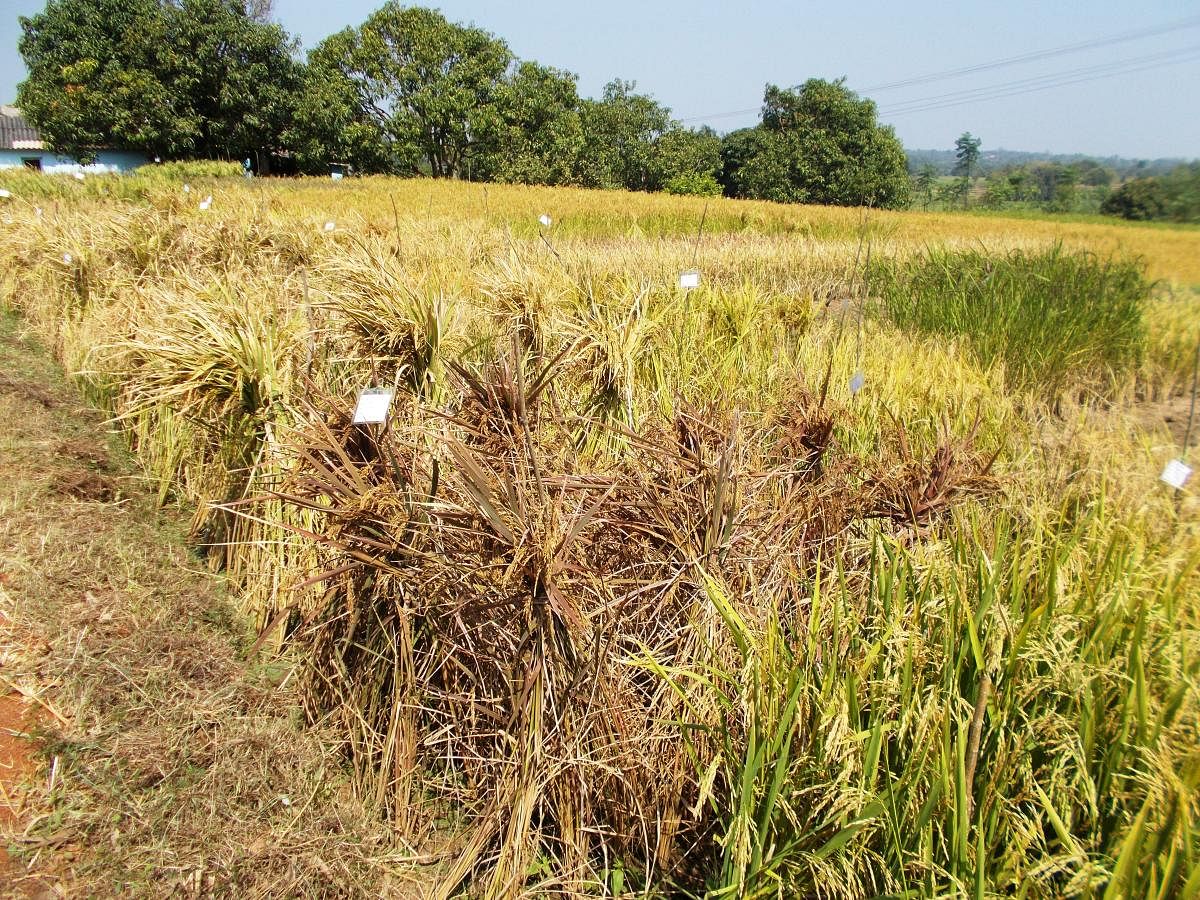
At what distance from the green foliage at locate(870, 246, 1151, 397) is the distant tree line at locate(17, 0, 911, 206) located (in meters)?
19.3

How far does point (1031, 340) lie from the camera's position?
17.1 ft

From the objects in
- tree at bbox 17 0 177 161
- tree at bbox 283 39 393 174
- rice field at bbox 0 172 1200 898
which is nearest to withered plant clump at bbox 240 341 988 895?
rice field at bbox 0 172 1200 898

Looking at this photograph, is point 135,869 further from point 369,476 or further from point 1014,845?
point 1014,845

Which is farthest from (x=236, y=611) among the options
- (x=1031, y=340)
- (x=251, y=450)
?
(x=1031, y=340)

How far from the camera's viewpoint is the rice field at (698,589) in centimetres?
159

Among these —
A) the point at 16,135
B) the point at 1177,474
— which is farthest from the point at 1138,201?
the point at 16,135

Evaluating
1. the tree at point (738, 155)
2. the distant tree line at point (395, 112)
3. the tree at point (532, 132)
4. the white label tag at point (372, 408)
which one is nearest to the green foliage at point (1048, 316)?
the white label tag at point (372, 408)

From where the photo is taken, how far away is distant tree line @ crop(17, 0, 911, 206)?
97.6 feet

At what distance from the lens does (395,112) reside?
36438 mm

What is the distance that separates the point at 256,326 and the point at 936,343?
451 centimetres

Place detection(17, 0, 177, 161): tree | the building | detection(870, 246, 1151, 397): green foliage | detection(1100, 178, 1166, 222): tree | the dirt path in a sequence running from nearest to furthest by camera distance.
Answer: the dirt path
detection(1100, 178, 1166, 222): tree
detection(870, 246, 1151, 397): green foliage
detection(17, 0, 177, 161): tree
the building

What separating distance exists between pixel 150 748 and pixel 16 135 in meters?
52.6

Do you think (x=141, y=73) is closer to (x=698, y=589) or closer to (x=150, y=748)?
(x=150, y=748)

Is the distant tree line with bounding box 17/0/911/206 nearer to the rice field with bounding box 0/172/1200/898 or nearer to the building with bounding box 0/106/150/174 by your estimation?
the building with bounding box 0/106/150/174
